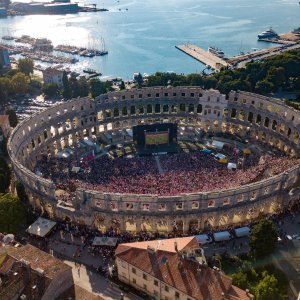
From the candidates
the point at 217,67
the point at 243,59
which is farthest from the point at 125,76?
the point at 243,59

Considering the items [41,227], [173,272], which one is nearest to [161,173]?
[41,227]

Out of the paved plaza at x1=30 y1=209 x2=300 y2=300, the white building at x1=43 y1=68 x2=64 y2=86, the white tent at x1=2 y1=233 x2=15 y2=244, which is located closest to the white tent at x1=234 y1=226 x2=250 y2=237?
the paved plaza at x1=30 y1=209 x2=300 y2=300

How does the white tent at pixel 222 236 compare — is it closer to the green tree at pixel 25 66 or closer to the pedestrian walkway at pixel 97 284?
the pedestrian walkway at pixel 97 284

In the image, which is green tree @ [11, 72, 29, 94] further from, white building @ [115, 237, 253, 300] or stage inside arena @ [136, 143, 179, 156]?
white building @ [115, 237, 253, 300]

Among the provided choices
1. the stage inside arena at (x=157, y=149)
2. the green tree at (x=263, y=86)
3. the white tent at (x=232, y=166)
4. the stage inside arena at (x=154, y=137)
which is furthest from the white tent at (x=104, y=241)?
the green tree at (x=263, y=86)

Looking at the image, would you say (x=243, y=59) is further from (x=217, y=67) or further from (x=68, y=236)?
(x=68, y=236)

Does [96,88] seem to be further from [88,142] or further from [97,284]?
[97,284]
